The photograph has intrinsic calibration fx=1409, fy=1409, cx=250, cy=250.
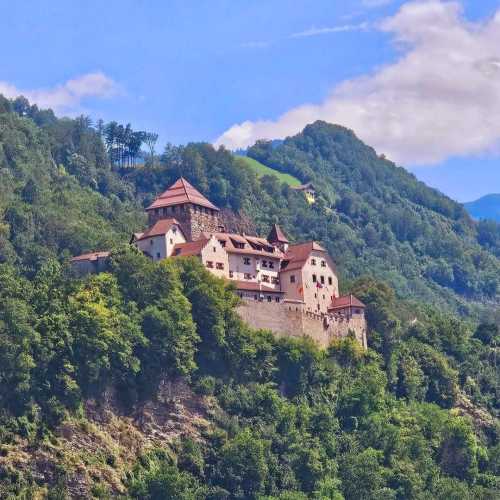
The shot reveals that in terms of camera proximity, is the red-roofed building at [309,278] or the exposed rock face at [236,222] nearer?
the red-roofed building at [309,278]

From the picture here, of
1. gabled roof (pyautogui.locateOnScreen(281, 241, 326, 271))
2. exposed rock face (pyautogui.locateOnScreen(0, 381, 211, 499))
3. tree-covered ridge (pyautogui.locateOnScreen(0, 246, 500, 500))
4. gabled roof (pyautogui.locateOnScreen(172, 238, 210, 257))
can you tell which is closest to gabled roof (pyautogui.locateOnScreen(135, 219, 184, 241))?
gabled roof (pyautogui.locateOnScreen(172, 238, 210, 257))

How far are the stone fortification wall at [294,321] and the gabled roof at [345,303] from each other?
3.70ft

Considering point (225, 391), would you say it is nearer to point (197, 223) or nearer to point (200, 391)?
point (200, 391)

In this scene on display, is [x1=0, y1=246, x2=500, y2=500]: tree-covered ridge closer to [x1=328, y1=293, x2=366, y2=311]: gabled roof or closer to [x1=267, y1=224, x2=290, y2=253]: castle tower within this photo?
[x1=328, y1=293, x2=366, y2=311]: gabled roof

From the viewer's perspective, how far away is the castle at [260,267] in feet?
342

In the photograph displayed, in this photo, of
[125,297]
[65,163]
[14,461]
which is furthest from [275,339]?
[65,163]

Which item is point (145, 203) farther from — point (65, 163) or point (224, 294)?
point (224, 294)

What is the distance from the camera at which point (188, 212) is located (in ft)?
361

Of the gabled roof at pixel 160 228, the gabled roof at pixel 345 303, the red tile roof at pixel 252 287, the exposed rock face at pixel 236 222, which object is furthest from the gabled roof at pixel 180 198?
the exposed rock face at pixel 236 222

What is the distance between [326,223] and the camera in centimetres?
18675

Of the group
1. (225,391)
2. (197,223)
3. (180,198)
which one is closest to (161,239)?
(197,223)

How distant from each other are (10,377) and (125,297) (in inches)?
522

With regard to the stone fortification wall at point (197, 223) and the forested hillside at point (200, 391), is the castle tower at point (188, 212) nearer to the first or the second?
the stone fortification wall at point (197, 223)

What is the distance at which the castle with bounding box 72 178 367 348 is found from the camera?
104 metres
